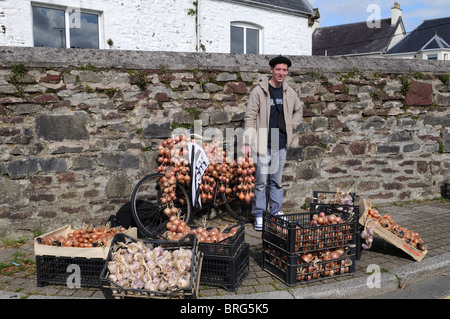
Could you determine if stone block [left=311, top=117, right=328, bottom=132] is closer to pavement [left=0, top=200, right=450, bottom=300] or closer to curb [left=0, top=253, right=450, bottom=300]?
pavement [left=0, top=200, right=450, bottom=300]

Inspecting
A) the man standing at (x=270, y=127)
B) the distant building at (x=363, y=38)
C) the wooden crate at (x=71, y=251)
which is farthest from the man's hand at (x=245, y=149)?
the distant building at (x=363, y=38)

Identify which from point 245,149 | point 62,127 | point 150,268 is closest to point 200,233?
point 150,268

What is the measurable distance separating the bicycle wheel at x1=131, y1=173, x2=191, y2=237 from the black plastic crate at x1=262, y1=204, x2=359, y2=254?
172 centimetres

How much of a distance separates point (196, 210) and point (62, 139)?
2164 millimetres

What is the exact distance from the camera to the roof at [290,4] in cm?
1317

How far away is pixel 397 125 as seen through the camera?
7.75 metres

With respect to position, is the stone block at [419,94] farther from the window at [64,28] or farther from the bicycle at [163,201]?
the window at [64,28]

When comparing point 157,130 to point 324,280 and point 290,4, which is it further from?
point 290,4

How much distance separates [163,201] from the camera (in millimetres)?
5785

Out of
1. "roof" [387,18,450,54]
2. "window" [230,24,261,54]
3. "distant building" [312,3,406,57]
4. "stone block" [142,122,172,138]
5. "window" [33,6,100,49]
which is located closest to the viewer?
"stone block" [142,122,172,138]

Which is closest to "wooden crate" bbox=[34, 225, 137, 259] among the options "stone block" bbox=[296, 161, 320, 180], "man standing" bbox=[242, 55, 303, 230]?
"man standing" bbox=[242, 55, 303, 230]

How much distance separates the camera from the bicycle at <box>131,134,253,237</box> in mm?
5793

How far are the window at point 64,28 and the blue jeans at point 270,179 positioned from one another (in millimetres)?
6142
